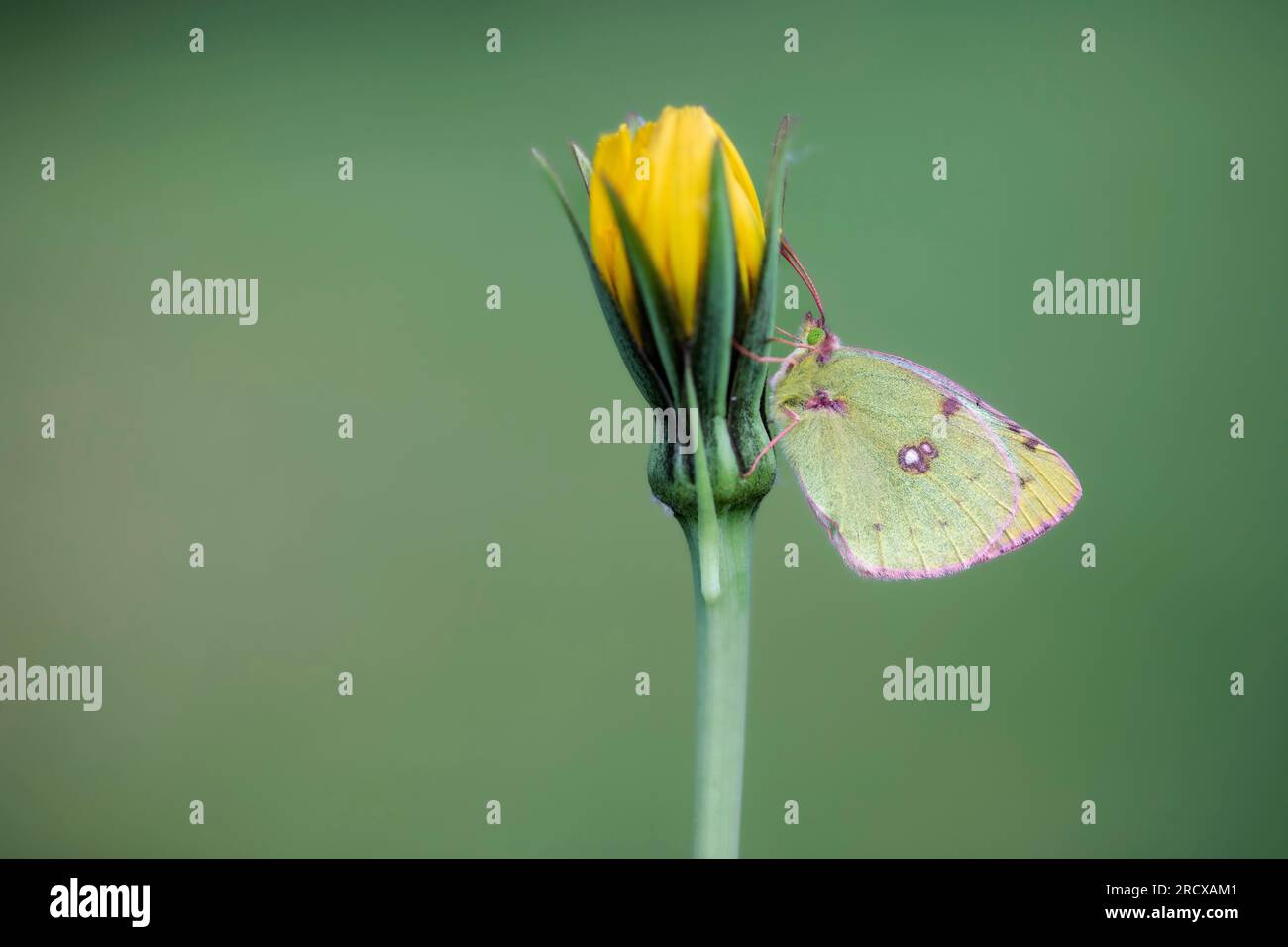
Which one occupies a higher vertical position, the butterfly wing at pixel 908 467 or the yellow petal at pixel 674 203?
the yellow petal at pixel 674 203

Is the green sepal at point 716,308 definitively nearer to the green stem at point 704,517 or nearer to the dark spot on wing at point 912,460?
the green stem at point 704,517

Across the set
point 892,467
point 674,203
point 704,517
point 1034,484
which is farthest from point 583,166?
point 1034,484

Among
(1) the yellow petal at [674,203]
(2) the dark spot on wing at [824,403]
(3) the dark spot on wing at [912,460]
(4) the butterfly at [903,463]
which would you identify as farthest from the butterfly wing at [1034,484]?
(1) the yellow petal at [674,203]

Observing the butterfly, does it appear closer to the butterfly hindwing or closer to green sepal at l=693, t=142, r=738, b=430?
the butterfly hindwing

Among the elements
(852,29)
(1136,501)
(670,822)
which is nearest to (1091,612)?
(1136,501)

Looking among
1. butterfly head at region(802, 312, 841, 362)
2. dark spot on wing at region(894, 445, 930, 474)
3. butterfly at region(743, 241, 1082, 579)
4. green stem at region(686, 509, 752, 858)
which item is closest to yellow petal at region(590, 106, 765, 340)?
green stem at region(686, 509, 752, 858)
